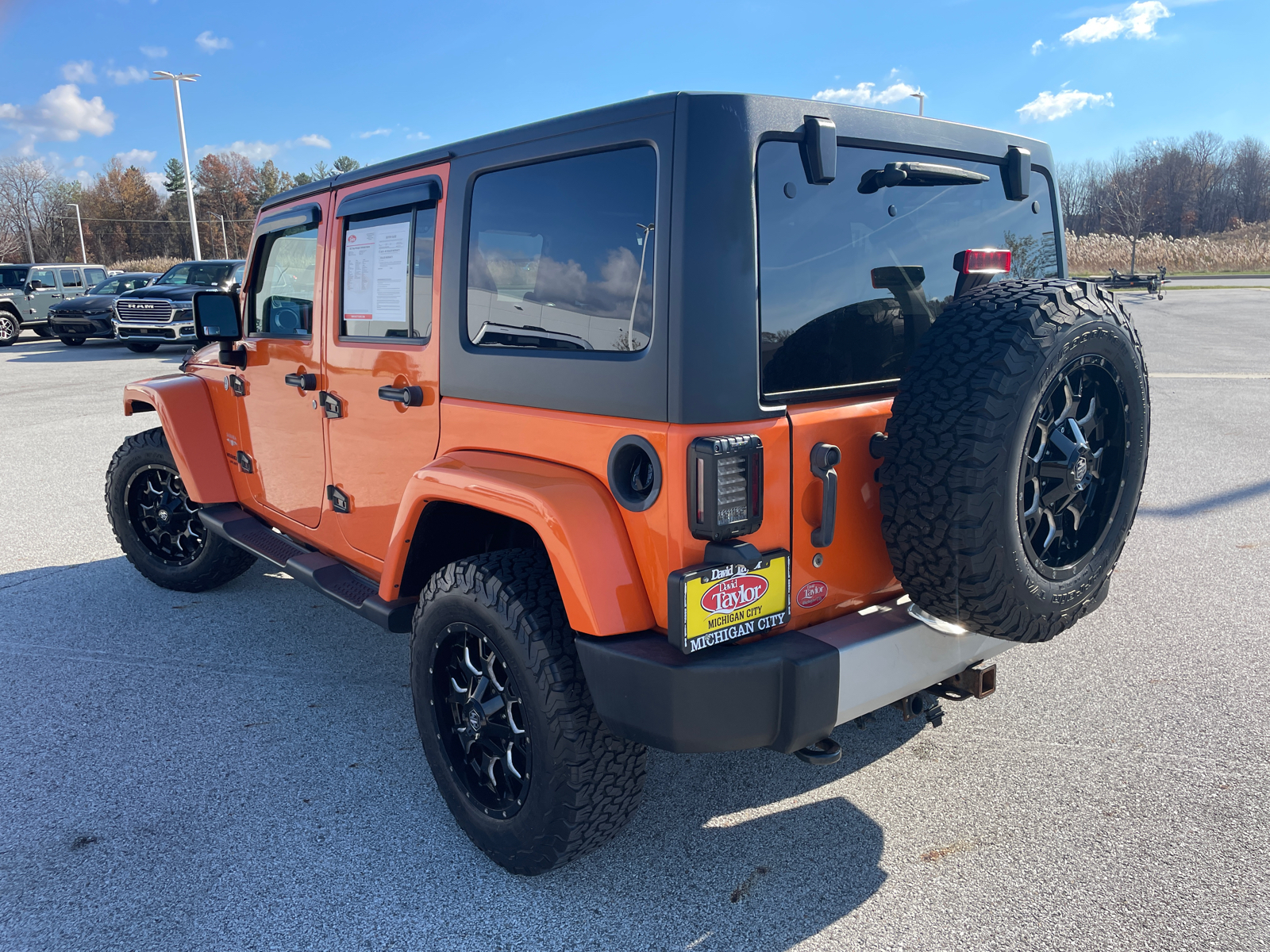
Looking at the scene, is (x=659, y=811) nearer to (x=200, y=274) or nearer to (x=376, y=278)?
(x=376, y=278)

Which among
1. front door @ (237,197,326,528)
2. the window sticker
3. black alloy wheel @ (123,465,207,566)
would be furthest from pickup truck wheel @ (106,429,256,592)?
the window sticker

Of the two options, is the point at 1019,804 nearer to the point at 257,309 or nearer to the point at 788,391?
the point at 788,391

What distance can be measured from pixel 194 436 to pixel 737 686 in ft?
11.5

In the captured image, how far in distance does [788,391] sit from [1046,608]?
2.95ft

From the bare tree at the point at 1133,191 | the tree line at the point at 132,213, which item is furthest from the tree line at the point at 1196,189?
the tree line at the point at 132,213

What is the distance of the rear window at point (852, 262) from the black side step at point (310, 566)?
161 centimetres

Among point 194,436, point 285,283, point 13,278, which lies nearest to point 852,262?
point 285,283

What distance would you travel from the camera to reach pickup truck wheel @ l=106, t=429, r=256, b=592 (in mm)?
4727

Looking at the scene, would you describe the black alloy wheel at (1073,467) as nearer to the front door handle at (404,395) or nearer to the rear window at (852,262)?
the rear window at (852,262)

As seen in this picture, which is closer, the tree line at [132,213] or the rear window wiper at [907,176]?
the rear window wiper at [907,176]

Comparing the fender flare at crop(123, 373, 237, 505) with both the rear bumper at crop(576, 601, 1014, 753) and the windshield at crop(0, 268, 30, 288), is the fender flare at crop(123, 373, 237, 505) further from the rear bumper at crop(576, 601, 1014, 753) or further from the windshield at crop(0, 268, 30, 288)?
the windshield at crop(0, 268, 30, 288)

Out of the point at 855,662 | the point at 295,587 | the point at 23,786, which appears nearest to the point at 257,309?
the point at 295,587

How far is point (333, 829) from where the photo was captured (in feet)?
8.98

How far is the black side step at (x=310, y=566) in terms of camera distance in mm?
2967
